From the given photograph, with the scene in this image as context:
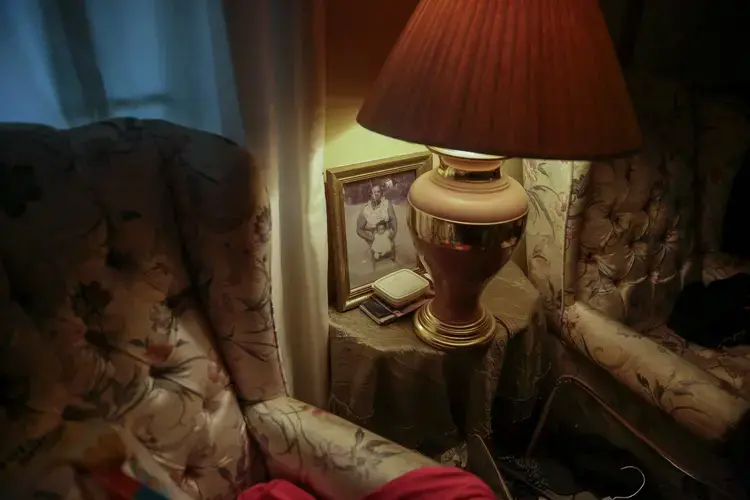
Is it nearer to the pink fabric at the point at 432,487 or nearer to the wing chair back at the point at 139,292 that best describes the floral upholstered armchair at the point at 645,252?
the pink fabric at the point at 432,487

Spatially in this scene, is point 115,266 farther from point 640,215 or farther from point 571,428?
point 640,215

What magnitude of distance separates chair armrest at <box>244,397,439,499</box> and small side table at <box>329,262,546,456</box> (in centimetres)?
20

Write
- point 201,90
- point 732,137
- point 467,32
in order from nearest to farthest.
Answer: point 467,32 → point 201,90 → point 732,137

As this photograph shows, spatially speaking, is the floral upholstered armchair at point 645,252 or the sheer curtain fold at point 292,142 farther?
the floral upholstered armchair at point 645,252

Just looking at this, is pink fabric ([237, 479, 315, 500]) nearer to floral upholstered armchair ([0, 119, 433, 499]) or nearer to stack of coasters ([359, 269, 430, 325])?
floral upholstered armchair ([0, 119, 433, 499])

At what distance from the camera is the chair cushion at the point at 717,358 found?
1.24 meters

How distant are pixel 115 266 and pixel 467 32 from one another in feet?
1.96

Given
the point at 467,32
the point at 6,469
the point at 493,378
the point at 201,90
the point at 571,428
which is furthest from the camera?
the point at 571,428

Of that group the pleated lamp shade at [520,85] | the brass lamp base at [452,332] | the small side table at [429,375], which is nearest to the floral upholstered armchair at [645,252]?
the small side table at [429,375]

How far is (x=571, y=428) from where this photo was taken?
49.9 inches

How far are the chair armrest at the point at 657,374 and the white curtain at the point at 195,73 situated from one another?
69 cm

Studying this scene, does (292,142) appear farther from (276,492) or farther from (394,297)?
(276,492)

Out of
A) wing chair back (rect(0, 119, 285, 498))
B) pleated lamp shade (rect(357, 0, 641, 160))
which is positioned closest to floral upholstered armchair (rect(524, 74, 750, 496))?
pleated lamp shade (rect(357, 0, 641, 160))

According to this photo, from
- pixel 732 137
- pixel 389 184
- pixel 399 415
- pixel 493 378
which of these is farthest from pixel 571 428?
pixel 732 137
